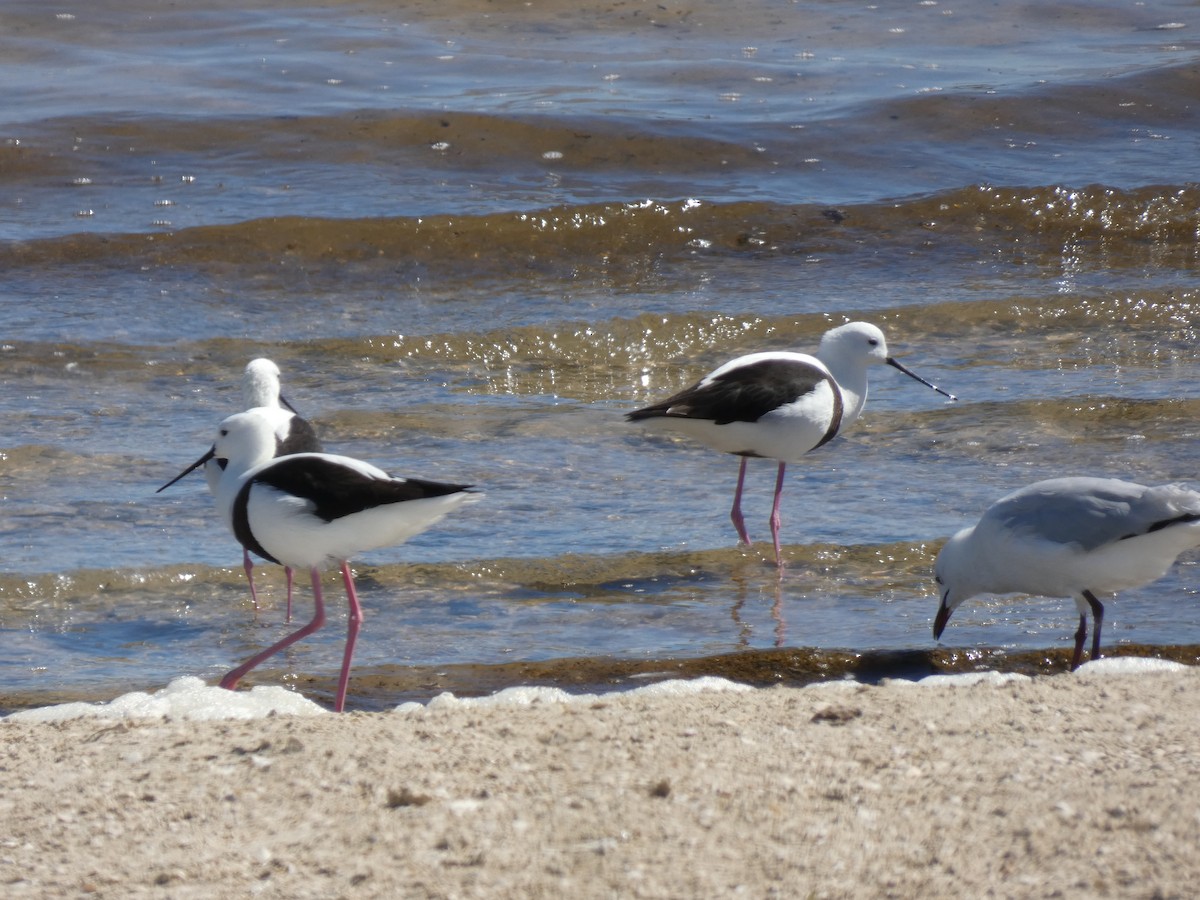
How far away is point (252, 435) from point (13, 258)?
6.77 meters

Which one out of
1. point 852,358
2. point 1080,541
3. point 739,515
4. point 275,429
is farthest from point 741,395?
point 275,429

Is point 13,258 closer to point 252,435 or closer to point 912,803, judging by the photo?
point 252,435

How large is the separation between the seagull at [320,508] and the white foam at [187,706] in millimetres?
150

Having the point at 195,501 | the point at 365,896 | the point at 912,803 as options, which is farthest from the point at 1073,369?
the point at 365,896

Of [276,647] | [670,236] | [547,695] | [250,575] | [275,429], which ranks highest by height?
[275,429]

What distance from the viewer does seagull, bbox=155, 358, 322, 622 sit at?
6301mm

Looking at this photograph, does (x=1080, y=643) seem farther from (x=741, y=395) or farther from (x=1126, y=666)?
(x=741, y=395)

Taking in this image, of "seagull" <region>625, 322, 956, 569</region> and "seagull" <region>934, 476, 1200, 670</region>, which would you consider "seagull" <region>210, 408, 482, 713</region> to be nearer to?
"seagull" <region>934, 476, 1200, 670</region>

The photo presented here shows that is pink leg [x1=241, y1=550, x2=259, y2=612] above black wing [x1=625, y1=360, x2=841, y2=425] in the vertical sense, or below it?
below

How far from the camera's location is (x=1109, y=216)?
13.2 metres

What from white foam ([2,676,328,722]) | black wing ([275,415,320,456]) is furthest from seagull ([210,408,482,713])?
black wing ([275,415,320,456])

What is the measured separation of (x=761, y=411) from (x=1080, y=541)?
217 cm

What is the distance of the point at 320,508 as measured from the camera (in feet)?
18.2

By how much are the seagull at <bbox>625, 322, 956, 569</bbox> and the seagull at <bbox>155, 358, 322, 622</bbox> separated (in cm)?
167
